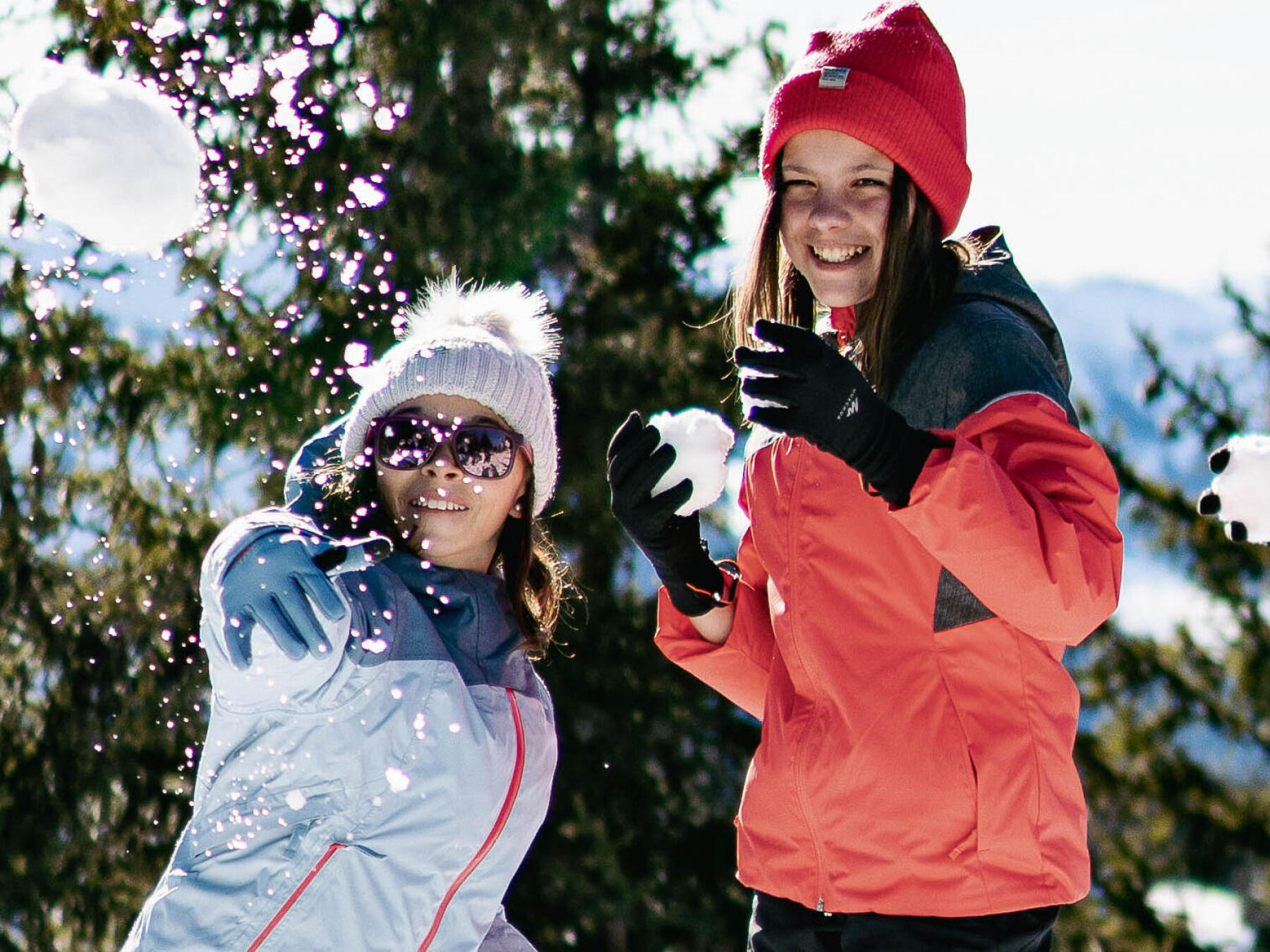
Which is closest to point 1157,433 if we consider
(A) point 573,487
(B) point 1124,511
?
(B) point 1124,511

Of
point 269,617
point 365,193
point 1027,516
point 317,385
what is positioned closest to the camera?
point 1027,516

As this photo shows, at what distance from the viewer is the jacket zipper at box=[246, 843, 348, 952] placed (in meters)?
2.14

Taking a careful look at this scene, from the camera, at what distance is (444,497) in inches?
97.0

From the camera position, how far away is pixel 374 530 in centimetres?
250

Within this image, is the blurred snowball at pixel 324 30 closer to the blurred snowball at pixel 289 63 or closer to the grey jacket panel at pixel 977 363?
the blurred snowball at pixel 289 63

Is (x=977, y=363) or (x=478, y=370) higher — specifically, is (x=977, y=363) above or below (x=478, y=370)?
below

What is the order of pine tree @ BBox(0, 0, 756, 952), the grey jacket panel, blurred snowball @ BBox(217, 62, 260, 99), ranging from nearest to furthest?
1. the grey jacket panel
2. blurred snowball @ BBox(217, 62, 260, 99)
3. pine tree @ BBox(0, 0, 756, 952)

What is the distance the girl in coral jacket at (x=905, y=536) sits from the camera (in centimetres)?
182

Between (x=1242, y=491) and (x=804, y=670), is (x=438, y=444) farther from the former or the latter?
(x=1242, y=491)

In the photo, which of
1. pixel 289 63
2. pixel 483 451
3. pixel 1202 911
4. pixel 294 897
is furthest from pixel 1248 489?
pixel 1202 911

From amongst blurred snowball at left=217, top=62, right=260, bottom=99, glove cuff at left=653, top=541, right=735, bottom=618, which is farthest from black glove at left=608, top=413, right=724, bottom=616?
blurred snowball at left=217, top=62, right=260, bottom=99

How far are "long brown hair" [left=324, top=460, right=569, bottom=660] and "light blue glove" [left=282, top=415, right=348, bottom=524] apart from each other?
0.9 inches

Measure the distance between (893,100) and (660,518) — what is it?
2.45ft

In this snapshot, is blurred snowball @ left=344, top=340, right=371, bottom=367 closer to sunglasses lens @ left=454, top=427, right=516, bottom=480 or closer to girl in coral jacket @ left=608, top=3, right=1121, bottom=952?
sunglasses lens @ left=454, top=427, right=516, bottom=480
